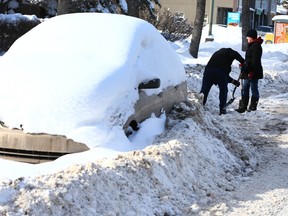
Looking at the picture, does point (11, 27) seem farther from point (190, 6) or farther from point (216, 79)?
point (190, 6)

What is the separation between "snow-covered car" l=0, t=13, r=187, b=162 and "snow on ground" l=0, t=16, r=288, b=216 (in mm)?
421

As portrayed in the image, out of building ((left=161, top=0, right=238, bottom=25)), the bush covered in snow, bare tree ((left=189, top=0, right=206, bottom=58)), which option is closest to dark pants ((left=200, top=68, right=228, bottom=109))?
the bush covered in snow

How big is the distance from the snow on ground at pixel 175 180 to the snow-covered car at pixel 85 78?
1.38 ft

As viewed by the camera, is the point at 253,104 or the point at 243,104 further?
the point at 253,104

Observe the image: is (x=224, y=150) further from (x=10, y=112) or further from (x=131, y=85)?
(x=10, y=112)

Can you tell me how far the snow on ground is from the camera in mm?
4215

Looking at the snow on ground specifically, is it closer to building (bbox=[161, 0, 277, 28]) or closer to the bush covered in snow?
the bush covered in snow

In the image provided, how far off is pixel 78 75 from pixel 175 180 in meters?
1.52

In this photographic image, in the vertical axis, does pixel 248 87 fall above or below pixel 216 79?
below

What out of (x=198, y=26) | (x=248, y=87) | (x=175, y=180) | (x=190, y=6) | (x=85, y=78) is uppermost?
(x=85, y=78)

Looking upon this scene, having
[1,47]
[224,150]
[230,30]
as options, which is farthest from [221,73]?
[230,30]

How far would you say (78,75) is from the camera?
5.70 m

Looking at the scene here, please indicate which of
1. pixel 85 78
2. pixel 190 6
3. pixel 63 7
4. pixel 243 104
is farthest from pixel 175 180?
pixel 190 6

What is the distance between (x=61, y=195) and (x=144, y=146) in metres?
1.95
